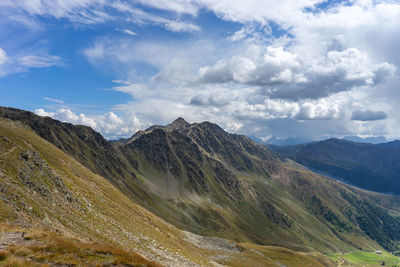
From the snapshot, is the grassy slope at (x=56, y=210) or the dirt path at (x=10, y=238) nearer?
the dirt path at (x=10, y=238)

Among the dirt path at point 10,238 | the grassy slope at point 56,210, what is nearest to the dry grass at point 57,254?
the dirt path at point 10,238

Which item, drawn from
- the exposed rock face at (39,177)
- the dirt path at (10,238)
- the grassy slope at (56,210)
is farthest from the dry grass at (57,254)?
the exposed rock face at (39,177)

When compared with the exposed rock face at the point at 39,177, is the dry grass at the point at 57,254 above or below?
below

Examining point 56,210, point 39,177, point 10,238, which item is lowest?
point 56,210

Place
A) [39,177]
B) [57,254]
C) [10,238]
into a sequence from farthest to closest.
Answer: [39,177] → [10,238] → [57,254]

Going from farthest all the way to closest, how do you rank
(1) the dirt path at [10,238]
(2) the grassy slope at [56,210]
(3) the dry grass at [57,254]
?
(2) the grassy slope at [56,210] < (1) the dirt path at [10,238] < (3) the dry grass at [57,254]

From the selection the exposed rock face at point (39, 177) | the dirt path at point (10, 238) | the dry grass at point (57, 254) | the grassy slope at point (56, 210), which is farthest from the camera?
the exposed rock face at point (39, 177)

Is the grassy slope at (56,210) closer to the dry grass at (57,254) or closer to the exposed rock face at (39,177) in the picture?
the exposed rock face at (39,177)

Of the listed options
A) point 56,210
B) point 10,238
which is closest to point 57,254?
point 10,238

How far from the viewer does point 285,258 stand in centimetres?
11838

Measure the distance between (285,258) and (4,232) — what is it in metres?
121

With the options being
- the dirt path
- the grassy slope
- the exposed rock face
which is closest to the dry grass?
the dirt path

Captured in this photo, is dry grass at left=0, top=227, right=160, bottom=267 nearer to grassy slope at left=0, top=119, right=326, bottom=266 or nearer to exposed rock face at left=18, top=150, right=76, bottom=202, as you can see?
grassy slope at left=0, top=119, right=326, bottom=266

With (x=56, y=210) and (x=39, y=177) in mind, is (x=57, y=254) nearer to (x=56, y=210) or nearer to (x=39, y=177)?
(x=56, y=210)
